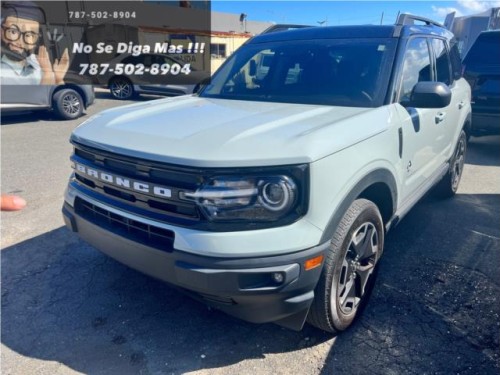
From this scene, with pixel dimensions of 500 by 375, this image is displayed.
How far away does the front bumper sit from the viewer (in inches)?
74.7

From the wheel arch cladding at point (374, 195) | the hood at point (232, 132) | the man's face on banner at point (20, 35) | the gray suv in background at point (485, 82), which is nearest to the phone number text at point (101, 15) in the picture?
the man's face on banner at point (20, 35)

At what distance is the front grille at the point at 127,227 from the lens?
6.75 feet

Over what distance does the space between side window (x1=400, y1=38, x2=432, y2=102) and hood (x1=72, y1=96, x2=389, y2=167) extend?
1.60 feet

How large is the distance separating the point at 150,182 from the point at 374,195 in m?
1.57

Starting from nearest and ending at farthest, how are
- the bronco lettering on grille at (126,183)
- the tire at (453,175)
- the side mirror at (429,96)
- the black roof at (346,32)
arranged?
the bronco lettering on grille at (126,183), the side mirror at (429,96), the black roof at (346,32), the tire at (453,175)

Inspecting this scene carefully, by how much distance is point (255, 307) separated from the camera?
2.03 meters

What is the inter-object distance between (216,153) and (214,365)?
1285mm

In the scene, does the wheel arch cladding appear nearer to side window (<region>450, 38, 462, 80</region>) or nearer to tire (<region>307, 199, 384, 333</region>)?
tire (<region>307, 199, 384, 333</region>)

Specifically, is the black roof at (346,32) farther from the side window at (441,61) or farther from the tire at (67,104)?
the tire at (67,104)

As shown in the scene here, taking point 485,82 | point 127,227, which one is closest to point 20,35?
point 127,227

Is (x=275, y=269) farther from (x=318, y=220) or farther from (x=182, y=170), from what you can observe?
(x=182, y=170)

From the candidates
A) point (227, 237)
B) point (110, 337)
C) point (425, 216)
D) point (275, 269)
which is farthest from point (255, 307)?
point (425, 216)

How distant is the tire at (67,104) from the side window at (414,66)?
8.68 meters

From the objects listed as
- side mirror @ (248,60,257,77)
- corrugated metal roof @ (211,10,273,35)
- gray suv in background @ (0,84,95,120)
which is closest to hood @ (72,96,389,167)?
side mirror @ (248,60,257,77)
